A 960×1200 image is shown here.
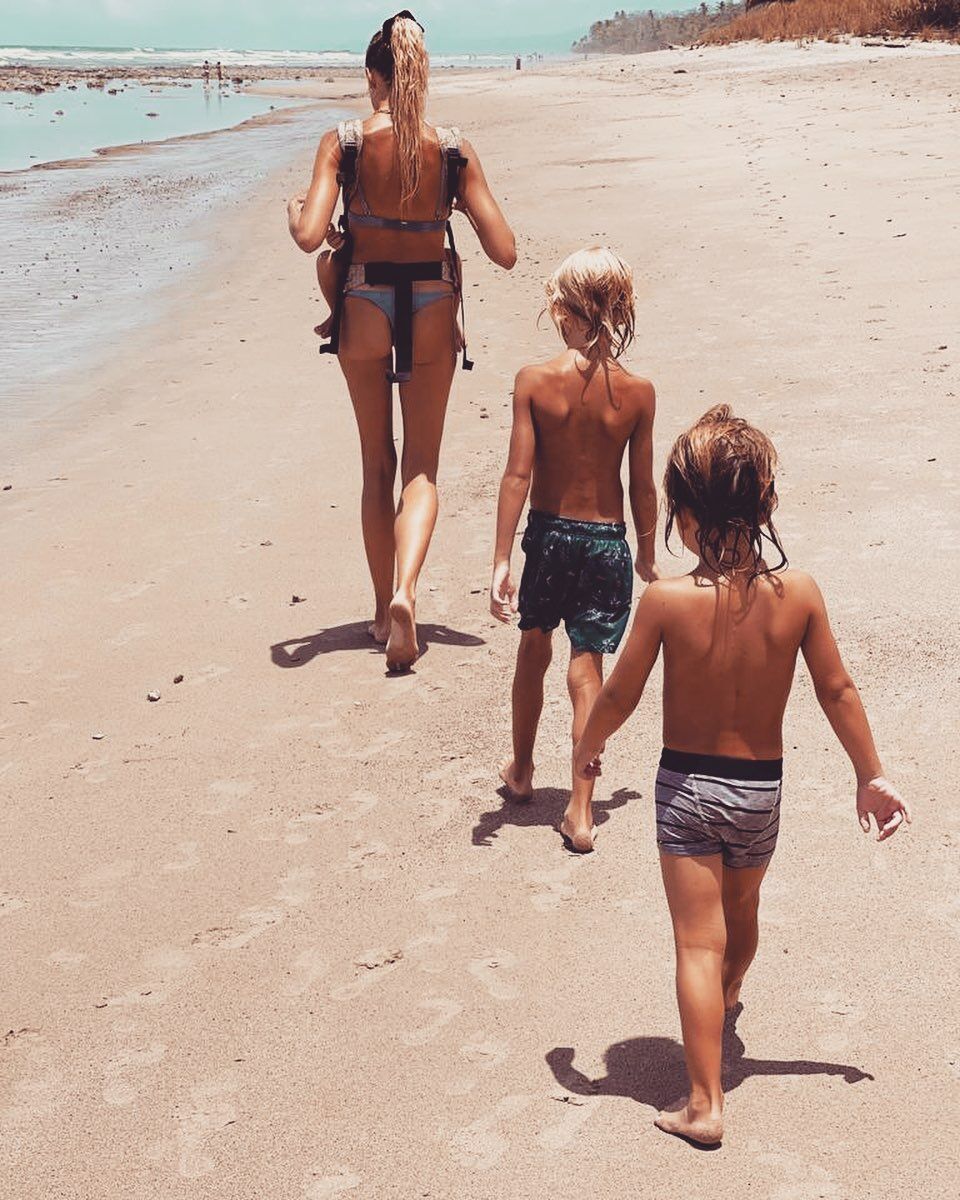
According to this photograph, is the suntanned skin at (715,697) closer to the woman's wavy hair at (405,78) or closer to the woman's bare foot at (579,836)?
the woman's bare foot at (579,836)

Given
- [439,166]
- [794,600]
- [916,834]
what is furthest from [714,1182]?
[439,166]

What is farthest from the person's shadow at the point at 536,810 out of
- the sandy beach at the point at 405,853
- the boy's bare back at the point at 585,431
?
the boy's bare back at the point at 585,431

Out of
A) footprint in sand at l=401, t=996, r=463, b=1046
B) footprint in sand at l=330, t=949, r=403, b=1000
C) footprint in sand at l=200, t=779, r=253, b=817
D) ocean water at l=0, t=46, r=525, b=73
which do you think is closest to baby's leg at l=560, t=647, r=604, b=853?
footprint in sand at l=330, t=949, r=403, b=1000

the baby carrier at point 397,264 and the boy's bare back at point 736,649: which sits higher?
the baby carrier at point 397,264

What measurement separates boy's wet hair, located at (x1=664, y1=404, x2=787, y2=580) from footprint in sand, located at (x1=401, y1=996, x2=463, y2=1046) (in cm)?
129

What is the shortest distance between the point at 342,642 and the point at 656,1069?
3.01 metres

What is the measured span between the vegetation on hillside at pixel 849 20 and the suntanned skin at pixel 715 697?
2951 cm

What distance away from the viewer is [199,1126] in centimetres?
313

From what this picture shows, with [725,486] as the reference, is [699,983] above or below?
below

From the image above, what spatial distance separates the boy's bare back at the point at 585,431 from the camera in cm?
404

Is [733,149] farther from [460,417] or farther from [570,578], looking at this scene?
[570,578]

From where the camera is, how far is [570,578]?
4168 mm

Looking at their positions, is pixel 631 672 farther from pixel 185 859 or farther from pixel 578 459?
pixel 185 859

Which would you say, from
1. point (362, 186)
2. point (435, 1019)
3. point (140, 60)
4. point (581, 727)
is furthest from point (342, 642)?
point (140, 60)
